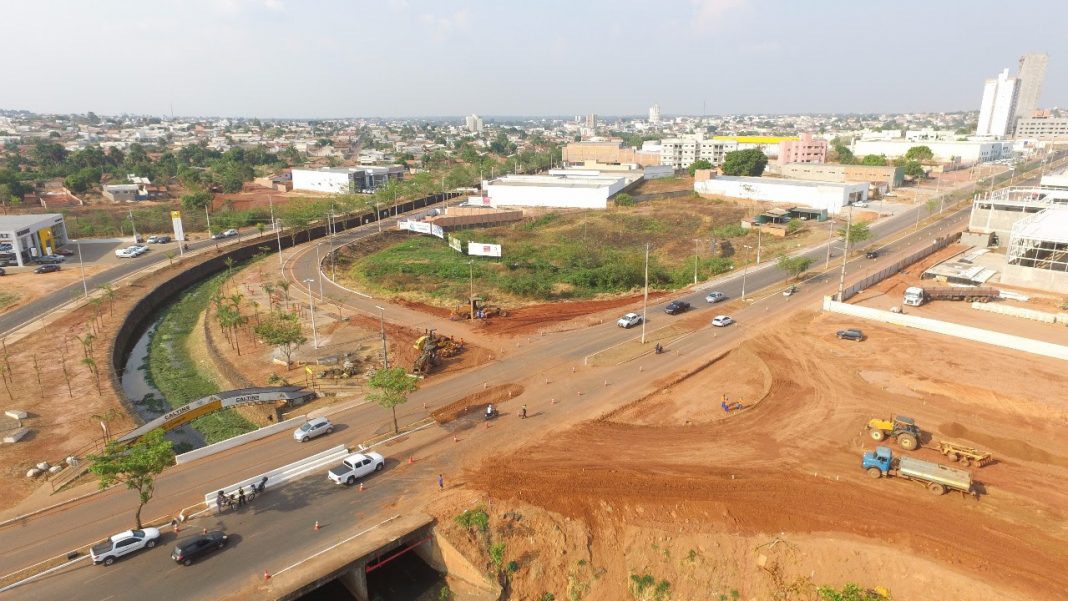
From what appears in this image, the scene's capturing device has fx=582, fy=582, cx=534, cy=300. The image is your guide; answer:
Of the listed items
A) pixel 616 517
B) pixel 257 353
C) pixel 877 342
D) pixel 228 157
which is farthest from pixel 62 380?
pixel 228 157

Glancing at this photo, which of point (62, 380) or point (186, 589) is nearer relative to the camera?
point (186, 589)

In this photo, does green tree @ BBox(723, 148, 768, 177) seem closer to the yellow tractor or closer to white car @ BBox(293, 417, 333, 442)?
the yellow tractor

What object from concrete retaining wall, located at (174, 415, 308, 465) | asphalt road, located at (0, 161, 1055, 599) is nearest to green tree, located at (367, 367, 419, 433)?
asphalt road, located at (0, 161, 1055, 599)

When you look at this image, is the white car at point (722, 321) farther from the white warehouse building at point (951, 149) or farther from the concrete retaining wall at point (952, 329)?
the white warehouse building at point (951, 149)

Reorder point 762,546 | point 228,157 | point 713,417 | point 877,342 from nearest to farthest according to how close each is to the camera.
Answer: point 762,546
point 713,417
point 877,342
point 228,157

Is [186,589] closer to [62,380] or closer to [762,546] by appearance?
[762,546]

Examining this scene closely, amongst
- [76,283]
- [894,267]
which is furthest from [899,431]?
[76,283]
